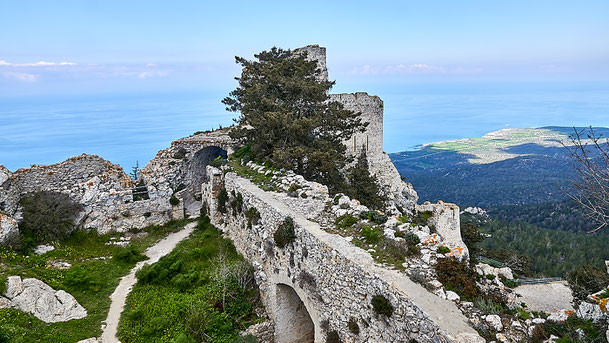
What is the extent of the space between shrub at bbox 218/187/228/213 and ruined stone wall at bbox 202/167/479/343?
163 cm

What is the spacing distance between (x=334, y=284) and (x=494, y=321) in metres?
3.13

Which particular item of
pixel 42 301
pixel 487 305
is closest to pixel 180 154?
pixel 42 301

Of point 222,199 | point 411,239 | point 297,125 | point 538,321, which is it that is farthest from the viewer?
point 222,199

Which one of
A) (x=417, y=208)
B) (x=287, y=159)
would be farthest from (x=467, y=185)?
(x=287, y=159)

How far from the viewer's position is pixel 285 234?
32.1ft

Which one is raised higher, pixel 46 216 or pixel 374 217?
pixel 374 217

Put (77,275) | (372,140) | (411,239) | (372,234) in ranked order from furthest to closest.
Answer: (372,140) → (77,275) → (372,234) → (411,239)

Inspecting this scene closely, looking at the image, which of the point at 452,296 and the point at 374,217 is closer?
the point at 452,296

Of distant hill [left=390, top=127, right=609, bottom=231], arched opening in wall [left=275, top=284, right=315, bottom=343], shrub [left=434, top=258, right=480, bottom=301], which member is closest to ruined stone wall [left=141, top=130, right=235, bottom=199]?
arched opening in wall [left=275, top=284, right=315, bottom=343]

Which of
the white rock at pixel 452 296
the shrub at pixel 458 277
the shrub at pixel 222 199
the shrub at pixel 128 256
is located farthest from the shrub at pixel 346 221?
the shrub at pixel 128 256

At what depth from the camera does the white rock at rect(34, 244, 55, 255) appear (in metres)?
12.4

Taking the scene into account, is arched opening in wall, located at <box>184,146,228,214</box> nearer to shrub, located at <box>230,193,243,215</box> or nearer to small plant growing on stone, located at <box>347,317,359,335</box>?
shrub, located at <box>230,193,243,215</box>

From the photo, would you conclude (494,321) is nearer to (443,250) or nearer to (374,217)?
(443,250)

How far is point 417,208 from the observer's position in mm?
20312
